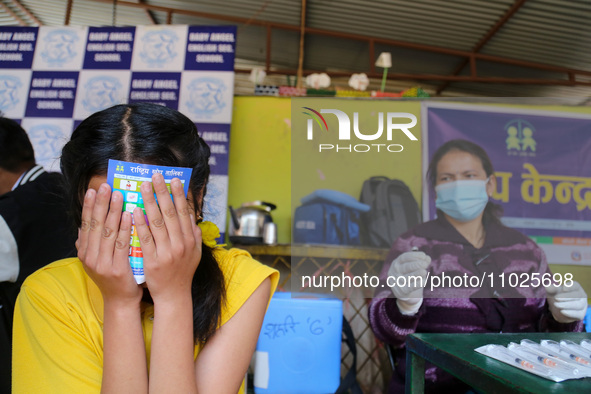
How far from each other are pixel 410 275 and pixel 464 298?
10.4 inches

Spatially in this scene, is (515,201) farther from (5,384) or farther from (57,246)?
Result: (5,384)

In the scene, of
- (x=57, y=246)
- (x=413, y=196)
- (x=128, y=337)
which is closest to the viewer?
(x=128, y=337)

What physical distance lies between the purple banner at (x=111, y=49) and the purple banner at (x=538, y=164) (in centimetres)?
218

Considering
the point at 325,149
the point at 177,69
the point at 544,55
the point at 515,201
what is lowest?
the point at 515,201

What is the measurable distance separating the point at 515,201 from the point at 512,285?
9.7 inches

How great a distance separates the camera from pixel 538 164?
119cm

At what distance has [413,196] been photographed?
125cm

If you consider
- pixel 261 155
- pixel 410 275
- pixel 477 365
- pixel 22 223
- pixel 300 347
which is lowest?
pixel 300 347

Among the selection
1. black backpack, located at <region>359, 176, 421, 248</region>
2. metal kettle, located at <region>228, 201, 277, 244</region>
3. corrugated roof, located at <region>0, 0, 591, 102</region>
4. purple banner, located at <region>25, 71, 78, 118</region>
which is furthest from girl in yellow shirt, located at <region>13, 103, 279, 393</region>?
corrugated roof, located at <region>0, 0, 591, 102</region>

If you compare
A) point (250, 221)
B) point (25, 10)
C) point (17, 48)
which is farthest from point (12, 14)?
point (250, 221)

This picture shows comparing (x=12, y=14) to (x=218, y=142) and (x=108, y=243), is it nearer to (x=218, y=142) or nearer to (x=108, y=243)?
(x=218, y=142)

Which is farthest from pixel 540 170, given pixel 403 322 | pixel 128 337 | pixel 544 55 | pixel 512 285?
pixel 544 55

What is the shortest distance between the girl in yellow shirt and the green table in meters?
0.37

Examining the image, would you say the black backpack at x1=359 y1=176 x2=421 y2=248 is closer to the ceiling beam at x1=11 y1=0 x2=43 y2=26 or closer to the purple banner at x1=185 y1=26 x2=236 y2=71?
the purple banner at x1=185 y1=26 x2=236 y2=71
